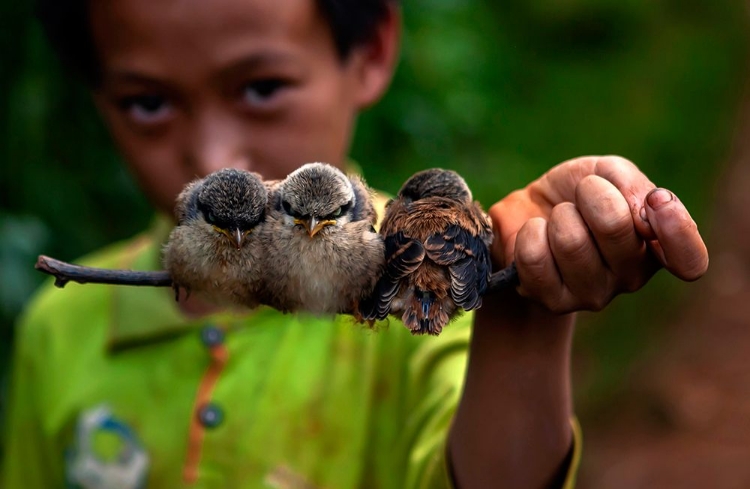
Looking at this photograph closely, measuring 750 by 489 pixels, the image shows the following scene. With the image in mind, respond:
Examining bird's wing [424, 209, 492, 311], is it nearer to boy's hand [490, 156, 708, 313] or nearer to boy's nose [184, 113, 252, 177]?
boy's hand [490, 156, 708, 313]

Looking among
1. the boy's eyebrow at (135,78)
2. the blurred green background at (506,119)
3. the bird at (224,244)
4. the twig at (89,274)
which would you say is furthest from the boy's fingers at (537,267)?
the blurred green background at (506,119)

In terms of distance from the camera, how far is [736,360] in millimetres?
6703

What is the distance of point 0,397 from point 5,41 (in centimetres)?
123

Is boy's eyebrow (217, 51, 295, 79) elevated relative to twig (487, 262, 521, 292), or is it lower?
elevated

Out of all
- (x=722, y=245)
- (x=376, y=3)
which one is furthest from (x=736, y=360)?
(x=376, y=3)

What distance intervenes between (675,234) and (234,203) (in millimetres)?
622

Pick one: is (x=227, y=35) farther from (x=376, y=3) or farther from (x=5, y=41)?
(x=5, y=41)

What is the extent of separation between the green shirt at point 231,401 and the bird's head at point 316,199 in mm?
661

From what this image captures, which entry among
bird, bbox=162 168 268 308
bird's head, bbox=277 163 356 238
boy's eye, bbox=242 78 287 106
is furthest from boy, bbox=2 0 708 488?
bird, bbox=162 168 268 308

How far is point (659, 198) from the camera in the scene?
4.01 ft

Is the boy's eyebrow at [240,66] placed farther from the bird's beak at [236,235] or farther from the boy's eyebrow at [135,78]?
the bird's beak at [236,235]

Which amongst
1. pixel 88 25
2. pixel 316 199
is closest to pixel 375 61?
pixel 88 25

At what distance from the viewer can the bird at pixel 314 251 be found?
4.35ft

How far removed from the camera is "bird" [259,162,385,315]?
1.33 meters
